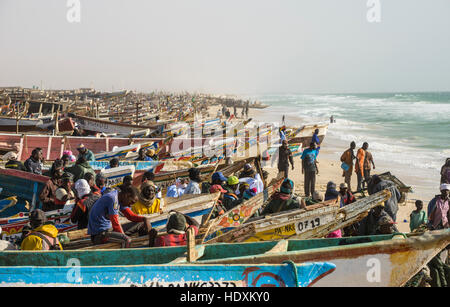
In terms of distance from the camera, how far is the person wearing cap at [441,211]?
6.30m

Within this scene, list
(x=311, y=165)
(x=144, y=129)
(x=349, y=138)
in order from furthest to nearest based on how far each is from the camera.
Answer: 1. (x=349, y=138)
2. (x=144, y=129)
3. (x=311, y=165)

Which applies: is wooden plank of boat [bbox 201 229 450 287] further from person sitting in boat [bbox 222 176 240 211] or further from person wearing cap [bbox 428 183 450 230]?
person sitting in boat [bbox 222 176 240 211]

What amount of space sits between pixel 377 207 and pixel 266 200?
246 centimetres

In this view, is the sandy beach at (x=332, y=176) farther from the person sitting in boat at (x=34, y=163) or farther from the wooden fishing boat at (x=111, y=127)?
the wooden fishing boat at (x=111, y=127)

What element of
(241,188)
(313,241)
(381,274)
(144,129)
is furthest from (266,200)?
(144,129)

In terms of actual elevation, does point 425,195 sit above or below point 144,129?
below

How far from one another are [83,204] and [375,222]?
15.1 feet

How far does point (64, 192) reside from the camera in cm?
700

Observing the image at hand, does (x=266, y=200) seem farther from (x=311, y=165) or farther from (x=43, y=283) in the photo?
(x=43, y=283)

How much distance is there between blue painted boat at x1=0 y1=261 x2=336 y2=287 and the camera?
398cm

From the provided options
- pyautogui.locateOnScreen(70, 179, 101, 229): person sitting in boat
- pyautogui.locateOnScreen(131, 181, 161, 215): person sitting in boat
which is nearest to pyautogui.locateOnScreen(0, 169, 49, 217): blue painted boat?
pyautogui.locateOnScreen(70, 179, 101, 229): person sitting in boat

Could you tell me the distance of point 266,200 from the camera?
773 cm

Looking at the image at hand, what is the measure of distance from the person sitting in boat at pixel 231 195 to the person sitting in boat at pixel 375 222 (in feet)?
7.78

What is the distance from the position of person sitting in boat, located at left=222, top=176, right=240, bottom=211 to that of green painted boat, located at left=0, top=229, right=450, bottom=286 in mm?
2282
